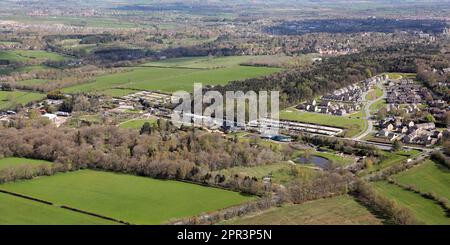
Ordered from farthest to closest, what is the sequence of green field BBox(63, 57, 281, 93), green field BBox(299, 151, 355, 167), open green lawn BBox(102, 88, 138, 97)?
green field BBox(63, 57, 281, 93) → open green lawn BBox(102, 88, 138, 97) → green field BBox(299, 151, 355, 167)

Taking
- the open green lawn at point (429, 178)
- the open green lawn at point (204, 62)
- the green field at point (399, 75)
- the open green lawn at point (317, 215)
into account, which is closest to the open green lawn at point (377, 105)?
the green field at point (399, 75)

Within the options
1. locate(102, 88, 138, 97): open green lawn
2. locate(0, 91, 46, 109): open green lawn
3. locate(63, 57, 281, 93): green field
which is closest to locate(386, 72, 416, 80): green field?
locate(63, 57, 281, 93): green field

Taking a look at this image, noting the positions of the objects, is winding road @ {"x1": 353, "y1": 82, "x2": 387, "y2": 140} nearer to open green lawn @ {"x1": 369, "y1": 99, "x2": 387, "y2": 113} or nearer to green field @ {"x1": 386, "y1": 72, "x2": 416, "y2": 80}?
open green lawn @ {"x1": 369, "y1": 99, "x2": 387, "y2": 113}

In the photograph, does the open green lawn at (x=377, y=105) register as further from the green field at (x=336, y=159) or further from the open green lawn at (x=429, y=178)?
the open green lawn at (x=429, y=178)

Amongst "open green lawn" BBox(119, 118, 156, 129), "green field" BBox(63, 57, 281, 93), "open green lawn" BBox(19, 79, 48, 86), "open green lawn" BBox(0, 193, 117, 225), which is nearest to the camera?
"open green lawn" BBox(0, 193, 117, 225)
